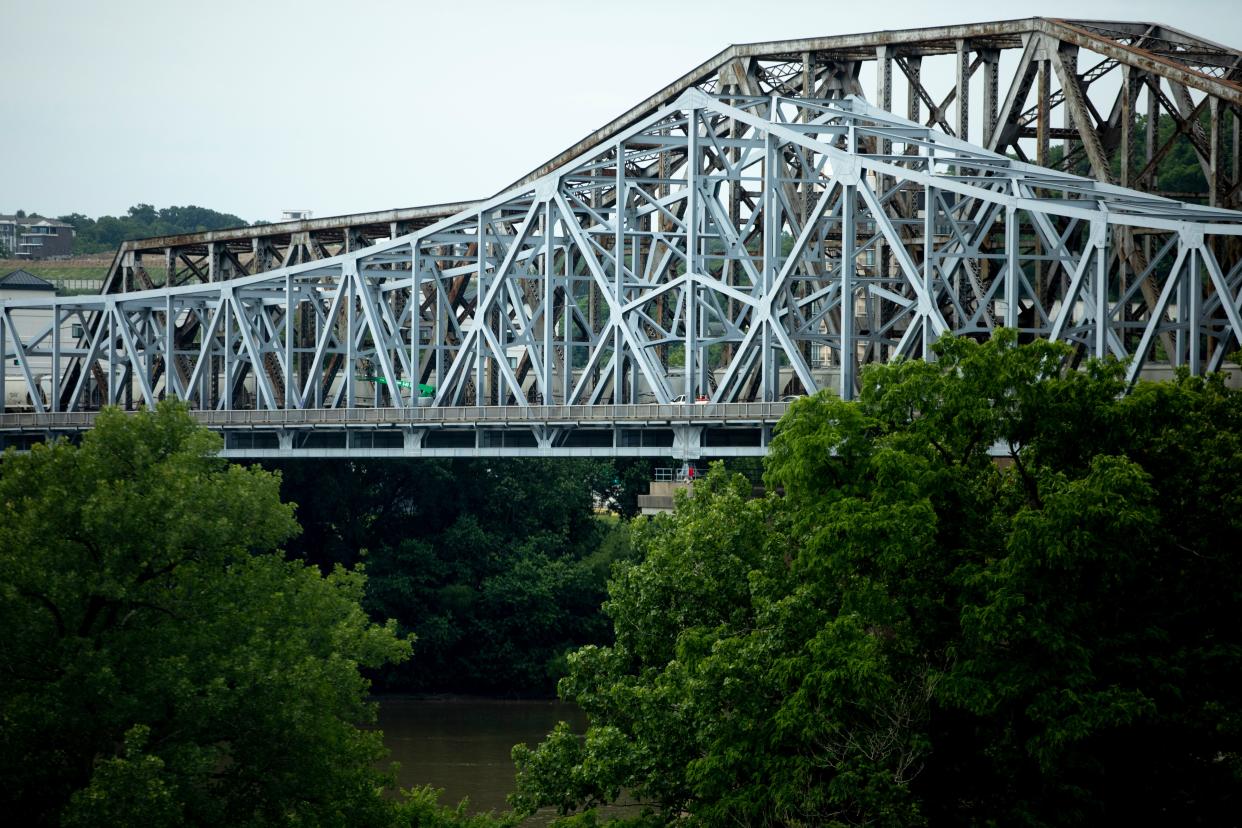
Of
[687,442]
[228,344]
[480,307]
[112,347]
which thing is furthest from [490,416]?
[112,347]

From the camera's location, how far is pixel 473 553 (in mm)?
78875

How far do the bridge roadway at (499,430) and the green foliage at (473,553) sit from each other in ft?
22.8

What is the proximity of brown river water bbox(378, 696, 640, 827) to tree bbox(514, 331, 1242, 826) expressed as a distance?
62.6 ft

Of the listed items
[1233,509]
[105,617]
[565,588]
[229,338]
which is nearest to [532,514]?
[565,588]

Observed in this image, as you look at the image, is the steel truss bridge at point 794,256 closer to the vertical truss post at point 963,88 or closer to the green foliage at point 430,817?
the vertical truss post at point 963,88

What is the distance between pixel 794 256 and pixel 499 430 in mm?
15007

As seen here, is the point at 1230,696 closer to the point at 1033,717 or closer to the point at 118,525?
the point at 1033,717

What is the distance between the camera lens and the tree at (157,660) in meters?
32.8

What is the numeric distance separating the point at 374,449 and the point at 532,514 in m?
16.3

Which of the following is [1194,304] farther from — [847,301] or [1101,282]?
[847,301]

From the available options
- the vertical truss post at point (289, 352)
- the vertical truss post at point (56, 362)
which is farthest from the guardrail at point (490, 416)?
the vertical truss post at point (56, 362)

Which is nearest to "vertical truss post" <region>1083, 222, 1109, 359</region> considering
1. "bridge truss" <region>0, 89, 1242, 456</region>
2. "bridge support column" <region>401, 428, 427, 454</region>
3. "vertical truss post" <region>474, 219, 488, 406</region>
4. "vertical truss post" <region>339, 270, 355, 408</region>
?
"bridge truss" <region>0, 89, 1242, 456</region>

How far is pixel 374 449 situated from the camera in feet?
217

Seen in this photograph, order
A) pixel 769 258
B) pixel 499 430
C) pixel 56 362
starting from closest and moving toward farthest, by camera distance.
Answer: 1. pixel 769 258
2. pixel 499 430
3. pixel 56 362
